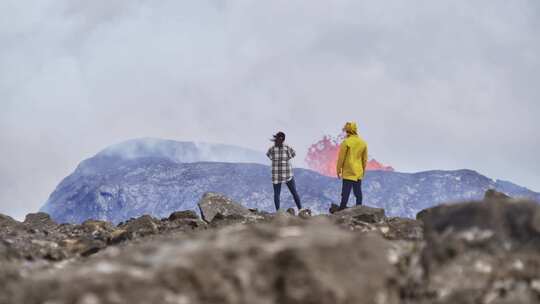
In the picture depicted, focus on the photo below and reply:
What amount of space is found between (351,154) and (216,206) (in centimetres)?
444

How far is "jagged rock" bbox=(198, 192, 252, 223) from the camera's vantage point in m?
18.3

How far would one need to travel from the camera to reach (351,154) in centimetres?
2019

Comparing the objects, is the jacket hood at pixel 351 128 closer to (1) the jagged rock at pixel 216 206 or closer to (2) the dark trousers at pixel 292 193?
(2) the dark trousers at pixel 292 193

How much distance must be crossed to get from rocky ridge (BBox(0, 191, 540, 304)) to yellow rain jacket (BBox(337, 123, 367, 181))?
1387 centimetres

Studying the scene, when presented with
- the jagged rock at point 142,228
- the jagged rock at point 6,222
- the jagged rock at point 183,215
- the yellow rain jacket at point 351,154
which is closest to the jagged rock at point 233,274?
the jagged rock at point 142,228

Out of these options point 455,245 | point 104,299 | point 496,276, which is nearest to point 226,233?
point 104,299

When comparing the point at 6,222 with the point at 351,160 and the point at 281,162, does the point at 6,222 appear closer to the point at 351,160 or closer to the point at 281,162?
the point at 281,162

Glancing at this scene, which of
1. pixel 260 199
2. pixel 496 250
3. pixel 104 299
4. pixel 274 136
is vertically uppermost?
pixel 260 199

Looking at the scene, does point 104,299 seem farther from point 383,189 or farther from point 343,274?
point 383,189

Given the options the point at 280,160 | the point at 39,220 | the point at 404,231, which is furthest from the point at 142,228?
the point at 280,160

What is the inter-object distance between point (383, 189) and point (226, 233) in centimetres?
13660

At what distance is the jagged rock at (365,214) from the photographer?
12.4m

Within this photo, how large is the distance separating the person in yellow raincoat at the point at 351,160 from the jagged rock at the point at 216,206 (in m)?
3.30

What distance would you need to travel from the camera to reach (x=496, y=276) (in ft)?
17.3
